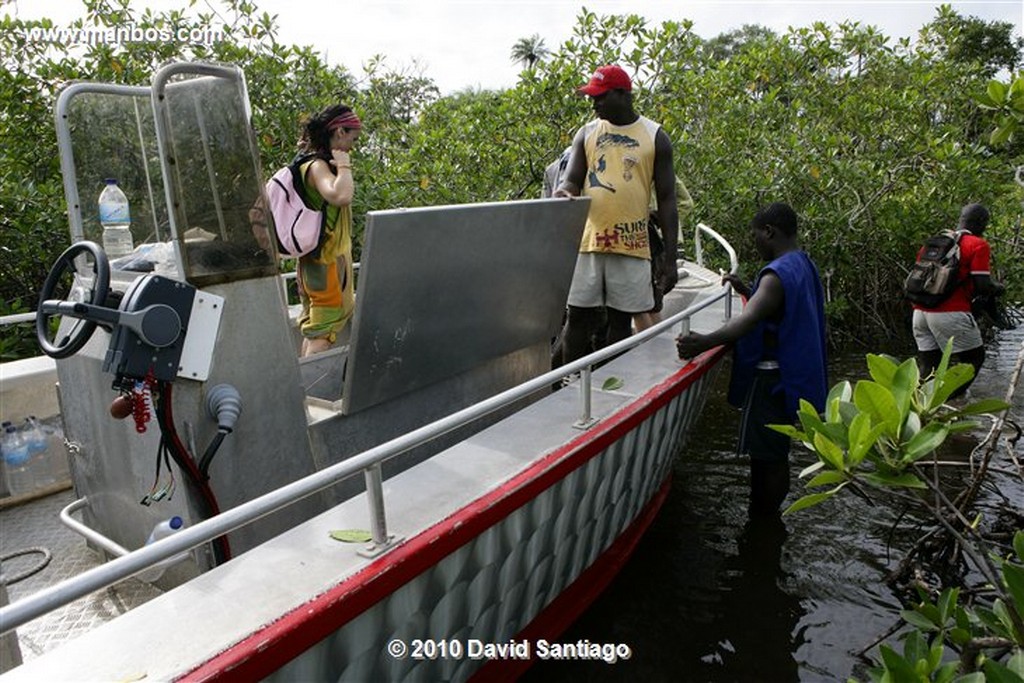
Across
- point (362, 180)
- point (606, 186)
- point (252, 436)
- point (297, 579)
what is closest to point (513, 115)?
point (362, 180)

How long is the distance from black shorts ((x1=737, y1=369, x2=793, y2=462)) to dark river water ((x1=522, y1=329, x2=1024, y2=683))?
631 millimetres

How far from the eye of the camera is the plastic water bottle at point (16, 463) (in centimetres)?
323

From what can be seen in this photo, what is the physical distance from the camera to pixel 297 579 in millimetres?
1682

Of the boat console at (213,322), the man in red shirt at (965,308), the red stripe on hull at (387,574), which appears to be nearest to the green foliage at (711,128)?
the man in red shirt at (965,308)

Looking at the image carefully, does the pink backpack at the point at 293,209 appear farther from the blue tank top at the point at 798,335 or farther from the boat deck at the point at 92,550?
the blue tank top at the point at 798,335

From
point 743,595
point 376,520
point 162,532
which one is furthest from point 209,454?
point 743,595

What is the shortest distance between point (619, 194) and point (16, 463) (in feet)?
10.1

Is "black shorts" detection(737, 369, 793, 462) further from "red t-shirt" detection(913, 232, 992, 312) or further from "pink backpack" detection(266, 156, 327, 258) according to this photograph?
"red t-shirt" detection(913, 232, 992, 312)

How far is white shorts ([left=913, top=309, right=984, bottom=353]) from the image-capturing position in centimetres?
564

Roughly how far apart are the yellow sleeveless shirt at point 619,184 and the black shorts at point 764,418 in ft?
2.90

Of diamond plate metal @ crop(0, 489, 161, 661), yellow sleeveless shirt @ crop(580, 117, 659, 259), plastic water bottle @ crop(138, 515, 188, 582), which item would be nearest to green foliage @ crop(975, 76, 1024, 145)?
yellow sleeveless shirt @ crop(580, 117, 659, 259)

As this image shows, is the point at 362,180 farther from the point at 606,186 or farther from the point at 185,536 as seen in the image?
the point at 185,536

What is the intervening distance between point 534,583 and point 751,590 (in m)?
1.64

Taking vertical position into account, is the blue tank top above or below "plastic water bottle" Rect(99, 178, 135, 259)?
below
